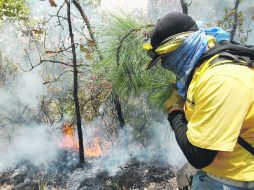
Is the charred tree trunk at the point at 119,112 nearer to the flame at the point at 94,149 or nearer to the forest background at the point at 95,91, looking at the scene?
the forest background at the point at 95,91

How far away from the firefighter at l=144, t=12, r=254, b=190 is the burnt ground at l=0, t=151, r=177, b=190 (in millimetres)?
Result: 3450

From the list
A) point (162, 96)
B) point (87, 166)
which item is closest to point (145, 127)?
point (87, 166)

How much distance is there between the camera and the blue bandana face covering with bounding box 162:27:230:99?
172cm

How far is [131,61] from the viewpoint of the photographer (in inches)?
118

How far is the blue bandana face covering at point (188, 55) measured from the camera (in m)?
1.72

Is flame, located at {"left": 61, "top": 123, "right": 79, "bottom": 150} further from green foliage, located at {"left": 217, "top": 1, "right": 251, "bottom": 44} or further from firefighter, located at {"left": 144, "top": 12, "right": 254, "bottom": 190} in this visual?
firefighter, located at {"left": 144, "top": 12, "right": 254, "bottom": 190}

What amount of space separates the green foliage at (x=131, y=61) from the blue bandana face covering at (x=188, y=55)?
996mm

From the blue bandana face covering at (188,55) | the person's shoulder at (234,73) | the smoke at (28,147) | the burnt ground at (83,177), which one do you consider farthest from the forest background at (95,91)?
the person's shoulder at (234,73)

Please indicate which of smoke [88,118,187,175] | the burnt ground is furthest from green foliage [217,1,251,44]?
the burnt ground

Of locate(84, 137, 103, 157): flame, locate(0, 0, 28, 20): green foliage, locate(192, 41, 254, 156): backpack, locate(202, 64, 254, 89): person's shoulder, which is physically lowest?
locate(84, 137, 103, 157): flame

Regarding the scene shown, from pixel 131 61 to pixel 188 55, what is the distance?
1290mm

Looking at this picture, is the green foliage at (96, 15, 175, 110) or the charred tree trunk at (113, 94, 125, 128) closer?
the green foliage at (96, 15, 175, 110)

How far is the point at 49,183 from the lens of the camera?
232 inches

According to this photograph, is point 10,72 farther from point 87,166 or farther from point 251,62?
point 251,62
